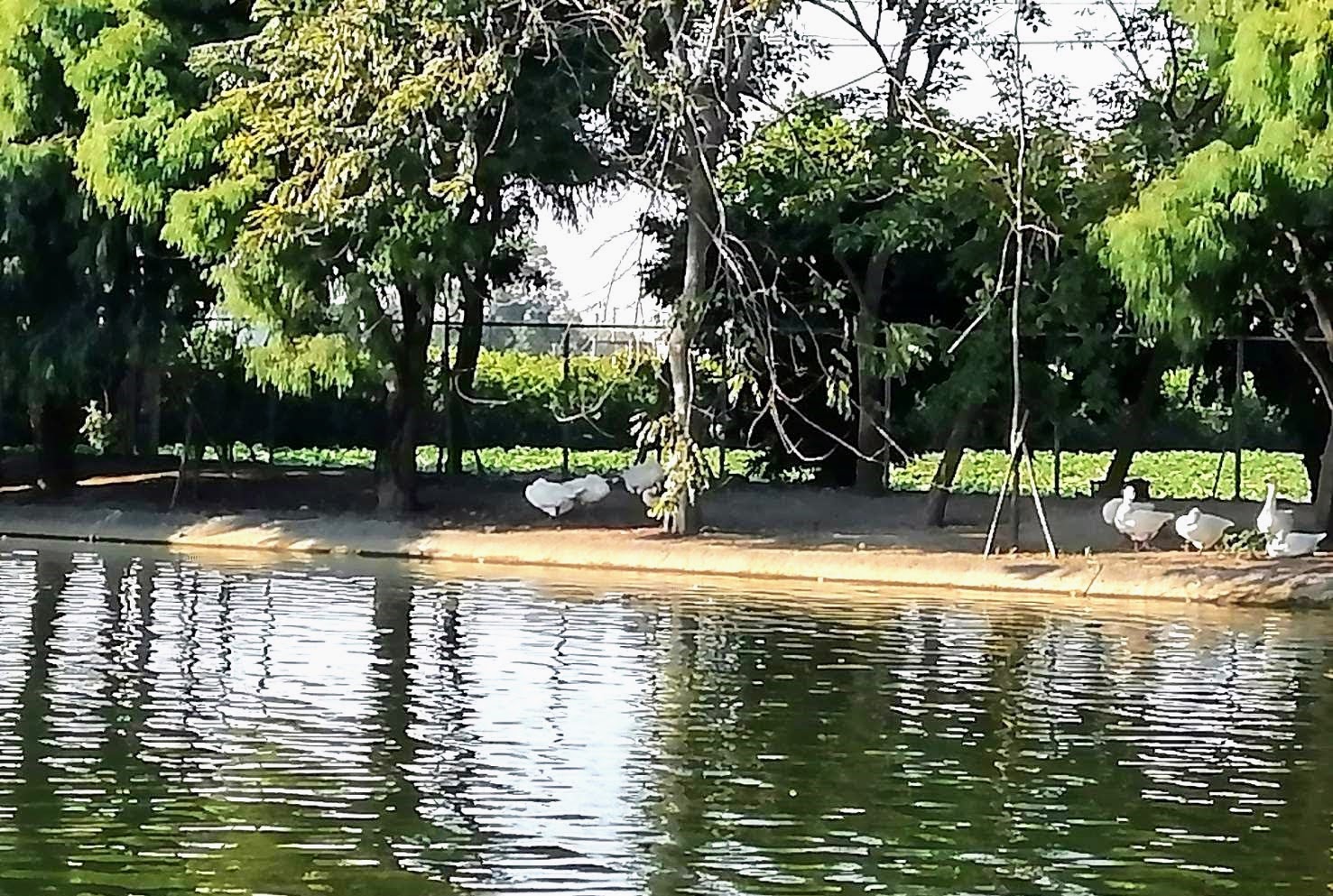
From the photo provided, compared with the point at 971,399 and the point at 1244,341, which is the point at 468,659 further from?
the point at 1244,341

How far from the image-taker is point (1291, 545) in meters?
24.8

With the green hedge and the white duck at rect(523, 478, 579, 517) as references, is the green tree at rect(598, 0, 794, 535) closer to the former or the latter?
the white duck at rect(523, 478, 579, 517)

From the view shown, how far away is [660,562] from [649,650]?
7960 mm

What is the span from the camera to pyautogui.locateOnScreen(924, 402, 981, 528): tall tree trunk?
28.3m

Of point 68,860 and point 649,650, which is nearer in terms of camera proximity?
point 68,860

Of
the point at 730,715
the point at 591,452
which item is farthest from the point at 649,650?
the point at 591,452

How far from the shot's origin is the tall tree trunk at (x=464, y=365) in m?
32.8

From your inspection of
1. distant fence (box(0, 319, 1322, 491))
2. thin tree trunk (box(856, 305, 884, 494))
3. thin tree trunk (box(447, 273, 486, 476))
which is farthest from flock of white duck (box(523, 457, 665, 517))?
thin tree trunk (box(447, 273, 486, 476))

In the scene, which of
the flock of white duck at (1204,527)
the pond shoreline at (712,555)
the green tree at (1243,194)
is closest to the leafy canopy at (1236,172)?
the green tree at (1243,194)

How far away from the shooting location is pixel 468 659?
17828 mm

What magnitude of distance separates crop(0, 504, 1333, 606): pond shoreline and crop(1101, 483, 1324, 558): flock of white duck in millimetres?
193

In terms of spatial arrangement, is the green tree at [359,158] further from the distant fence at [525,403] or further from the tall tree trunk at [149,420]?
the tall tree trunk at [149,420]

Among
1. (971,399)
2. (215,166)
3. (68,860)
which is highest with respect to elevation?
(215,166)

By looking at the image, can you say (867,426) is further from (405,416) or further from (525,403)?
(525,403)
